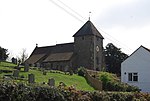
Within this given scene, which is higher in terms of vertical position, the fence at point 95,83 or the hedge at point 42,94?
the hedge at point 42,94

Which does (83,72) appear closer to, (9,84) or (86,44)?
(86,44)

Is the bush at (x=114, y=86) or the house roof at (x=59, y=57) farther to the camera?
the house roof at (x=59, y=57)

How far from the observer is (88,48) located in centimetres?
8162

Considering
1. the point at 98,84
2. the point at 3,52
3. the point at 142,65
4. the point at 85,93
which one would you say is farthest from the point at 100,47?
the point at 85,93

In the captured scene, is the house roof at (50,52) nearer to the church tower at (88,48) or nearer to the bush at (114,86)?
the church tower at (88,48)

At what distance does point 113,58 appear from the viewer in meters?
91.1

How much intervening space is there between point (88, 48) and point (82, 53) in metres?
2.16

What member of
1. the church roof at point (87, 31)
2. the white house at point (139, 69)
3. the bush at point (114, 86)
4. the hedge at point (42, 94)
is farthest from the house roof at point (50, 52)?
the hedge at point (42, 94)

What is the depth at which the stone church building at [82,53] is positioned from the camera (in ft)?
266

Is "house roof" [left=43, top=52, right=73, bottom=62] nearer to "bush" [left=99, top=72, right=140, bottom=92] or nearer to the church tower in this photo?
the church tower

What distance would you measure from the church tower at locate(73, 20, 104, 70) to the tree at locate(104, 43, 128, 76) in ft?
21.2

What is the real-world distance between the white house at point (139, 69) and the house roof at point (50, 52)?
113ft

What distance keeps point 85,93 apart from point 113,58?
74.8m

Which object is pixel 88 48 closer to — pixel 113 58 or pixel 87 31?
pixel 87 31
